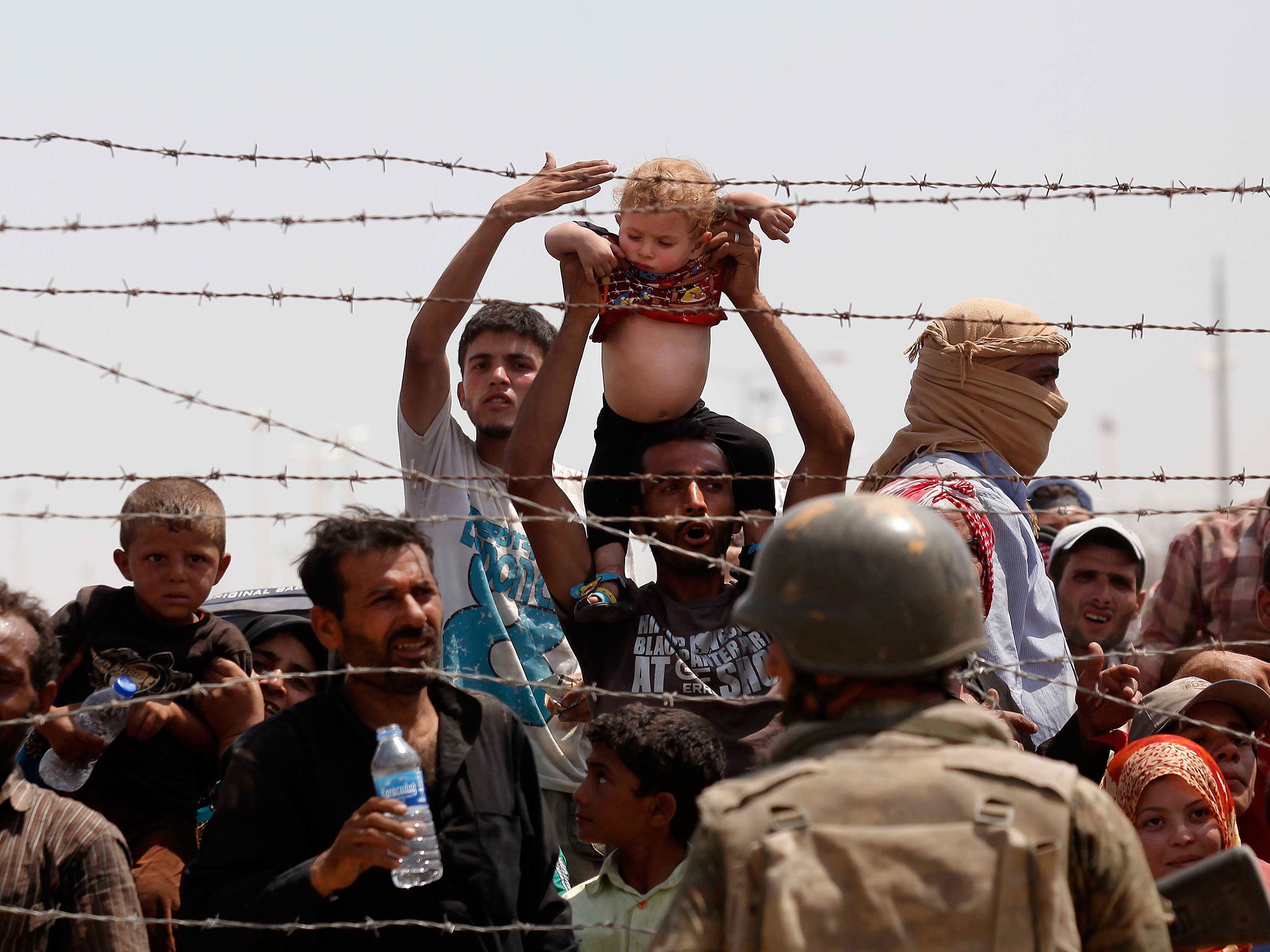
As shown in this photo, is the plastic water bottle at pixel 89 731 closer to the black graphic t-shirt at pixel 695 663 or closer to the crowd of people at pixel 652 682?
the crowd of people at pixel 652 682

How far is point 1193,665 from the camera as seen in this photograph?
4.79 meters

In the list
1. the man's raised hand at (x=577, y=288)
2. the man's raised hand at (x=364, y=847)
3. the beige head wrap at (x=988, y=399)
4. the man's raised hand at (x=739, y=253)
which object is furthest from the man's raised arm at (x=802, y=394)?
the man's raised hand at (x=364, y=847)

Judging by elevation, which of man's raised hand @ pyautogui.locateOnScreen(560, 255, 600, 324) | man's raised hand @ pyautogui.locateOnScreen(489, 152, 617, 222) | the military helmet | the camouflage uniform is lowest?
the camouflage uniform

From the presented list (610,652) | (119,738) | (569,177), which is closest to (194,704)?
(119,738)

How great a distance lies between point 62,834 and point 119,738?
24.2 inches

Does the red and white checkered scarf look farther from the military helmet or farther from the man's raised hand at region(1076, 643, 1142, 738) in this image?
the military helmet

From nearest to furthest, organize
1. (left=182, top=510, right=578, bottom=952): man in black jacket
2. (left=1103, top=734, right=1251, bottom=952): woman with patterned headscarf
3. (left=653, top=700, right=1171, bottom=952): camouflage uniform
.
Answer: (left=653, top=700, right=1171, bottom=952): camouflage uniform < (left=182, top=510, right=578, bottom=952): man in black jacket < (left=1103, top=734, right=1251, bottom=952): woman with patterned headscarf

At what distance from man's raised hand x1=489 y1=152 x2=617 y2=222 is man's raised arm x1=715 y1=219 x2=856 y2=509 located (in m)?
0.39

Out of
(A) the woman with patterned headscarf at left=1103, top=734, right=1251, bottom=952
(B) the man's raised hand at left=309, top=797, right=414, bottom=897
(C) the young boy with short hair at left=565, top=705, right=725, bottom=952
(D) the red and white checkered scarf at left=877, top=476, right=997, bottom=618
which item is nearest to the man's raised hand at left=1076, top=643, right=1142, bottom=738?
(A) the woman with patterned headscarf at left=1103, top=734, right=1251, bottom=952

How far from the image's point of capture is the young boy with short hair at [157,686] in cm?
370

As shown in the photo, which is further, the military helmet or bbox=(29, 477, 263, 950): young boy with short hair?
bbox=(29, 477, 263, 950): young boy with short hair

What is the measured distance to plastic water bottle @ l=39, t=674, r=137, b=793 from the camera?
364 centimetres

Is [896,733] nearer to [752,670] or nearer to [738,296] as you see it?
[752,670]

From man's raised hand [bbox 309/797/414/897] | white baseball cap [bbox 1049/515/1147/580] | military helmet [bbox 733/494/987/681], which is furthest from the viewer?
white baseball cap [bbox 1049/515/1147/580]
